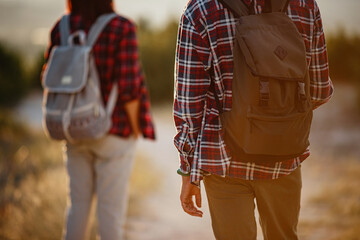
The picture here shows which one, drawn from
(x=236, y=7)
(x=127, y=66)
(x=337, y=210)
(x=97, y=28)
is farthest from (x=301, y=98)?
(x=337, y=210)

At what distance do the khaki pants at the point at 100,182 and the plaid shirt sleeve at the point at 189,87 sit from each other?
0.84 meters

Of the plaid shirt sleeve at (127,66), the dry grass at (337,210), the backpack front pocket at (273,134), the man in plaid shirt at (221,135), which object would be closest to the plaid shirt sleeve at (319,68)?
the man in plaid shirt at (221,135)

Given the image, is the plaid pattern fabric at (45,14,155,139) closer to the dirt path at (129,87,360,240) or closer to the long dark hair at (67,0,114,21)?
the long dark hair at (67,0,114,21)

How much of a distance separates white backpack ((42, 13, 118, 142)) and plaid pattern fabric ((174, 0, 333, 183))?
0.79 metres

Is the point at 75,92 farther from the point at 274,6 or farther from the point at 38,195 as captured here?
the point at 38,195

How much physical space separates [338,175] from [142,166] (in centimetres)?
268

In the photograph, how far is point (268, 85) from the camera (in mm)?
1471

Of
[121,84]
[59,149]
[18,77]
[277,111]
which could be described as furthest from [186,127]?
[18,77]

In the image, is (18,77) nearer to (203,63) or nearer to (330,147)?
(330,147)

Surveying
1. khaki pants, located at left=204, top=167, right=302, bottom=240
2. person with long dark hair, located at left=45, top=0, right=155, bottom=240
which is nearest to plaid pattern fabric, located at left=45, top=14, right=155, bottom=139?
person with long dark hair, located at left=45, top=0, right=155, bottom=240

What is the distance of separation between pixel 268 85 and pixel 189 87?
338 millimetres

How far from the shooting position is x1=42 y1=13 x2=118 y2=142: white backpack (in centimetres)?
227

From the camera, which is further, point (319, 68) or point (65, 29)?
point (65, 29)

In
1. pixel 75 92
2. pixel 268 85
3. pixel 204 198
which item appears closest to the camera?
pixel 268 85
